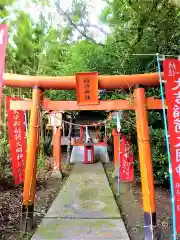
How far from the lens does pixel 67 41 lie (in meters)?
14.0

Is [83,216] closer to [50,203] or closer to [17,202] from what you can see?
[50,203]

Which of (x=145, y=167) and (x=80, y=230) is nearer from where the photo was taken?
(x=145, y=167)

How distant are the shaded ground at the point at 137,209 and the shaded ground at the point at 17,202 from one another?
1.69m

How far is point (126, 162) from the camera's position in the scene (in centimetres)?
934

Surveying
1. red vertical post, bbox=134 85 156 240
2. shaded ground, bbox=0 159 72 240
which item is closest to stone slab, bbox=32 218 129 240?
shaded ground, bbox=0 159 72 240

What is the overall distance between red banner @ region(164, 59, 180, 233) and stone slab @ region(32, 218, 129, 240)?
1.30 m

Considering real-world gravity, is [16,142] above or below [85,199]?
above

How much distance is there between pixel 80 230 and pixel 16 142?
290 cm

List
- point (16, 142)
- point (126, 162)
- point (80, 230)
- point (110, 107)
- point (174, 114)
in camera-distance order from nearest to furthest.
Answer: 1. point (174, 114)
2. point (80, 230)
3. point (110, 107)
4. point (16, 142)
5. point (126, 162)

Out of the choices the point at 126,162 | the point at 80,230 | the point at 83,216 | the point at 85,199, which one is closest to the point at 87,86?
the point at 80,230

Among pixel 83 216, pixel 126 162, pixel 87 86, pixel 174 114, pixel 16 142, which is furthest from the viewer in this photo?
pixel 126 162

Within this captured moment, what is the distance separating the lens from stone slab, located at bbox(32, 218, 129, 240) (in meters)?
5.03

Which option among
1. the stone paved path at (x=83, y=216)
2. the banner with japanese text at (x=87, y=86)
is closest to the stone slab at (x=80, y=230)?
the stone paved path at (x=83, y=216)

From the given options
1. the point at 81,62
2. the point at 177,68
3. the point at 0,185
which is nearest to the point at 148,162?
the point at 177,68
